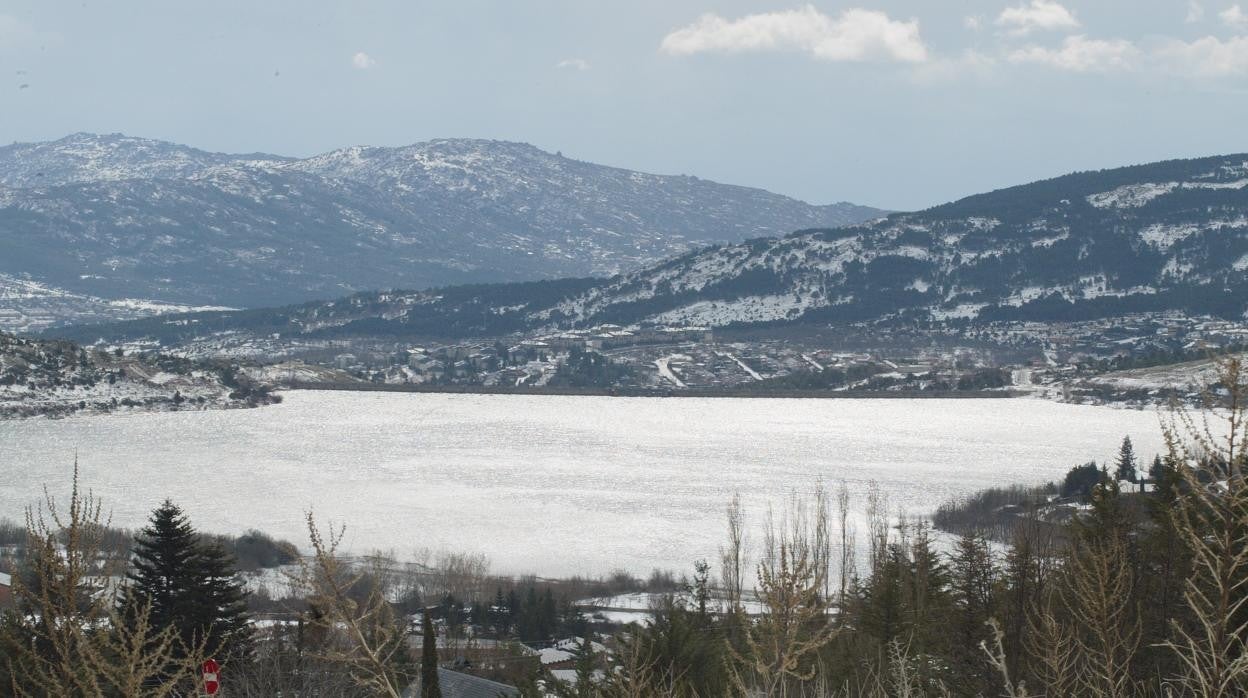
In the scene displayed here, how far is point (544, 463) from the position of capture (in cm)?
7600

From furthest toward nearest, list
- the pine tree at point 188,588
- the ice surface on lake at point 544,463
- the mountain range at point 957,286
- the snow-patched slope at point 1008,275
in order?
the snow-patched slope at point 1008,275, the mountain range at point 957,286, the ice surface on lake at point 544,463, the pine tree at point 188,588

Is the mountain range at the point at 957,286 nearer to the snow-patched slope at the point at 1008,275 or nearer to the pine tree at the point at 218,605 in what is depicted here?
the snow-patched slope at the point at 1008,275

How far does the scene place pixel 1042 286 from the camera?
182375 mm

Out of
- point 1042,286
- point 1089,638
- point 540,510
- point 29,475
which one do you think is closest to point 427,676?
point 1089,638

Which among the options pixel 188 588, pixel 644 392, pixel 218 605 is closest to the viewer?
pixel 188 588

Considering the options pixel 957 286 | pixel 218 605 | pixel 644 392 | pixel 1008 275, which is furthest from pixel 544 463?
pixel 1008 275

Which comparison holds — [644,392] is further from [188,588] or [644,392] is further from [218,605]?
[188,588]

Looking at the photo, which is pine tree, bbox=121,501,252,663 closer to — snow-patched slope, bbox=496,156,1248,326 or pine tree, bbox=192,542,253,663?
pine tree, bbox=192,542,253,663

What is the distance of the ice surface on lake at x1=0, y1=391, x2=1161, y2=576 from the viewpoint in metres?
53.1

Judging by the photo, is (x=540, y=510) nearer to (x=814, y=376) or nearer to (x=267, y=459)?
(x=267, y=459)

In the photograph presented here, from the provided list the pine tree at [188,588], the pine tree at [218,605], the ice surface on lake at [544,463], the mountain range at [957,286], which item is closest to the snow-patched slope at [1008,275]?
the mountain range at [957,286]

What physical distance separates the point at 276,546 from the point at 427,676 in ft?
93.7

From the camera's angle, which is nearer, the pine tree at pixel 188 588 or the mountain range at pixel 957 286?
the pine tree at pixel 188 588

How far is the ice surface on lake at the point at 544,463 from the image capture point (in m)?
53.1
